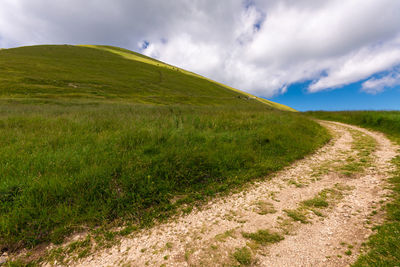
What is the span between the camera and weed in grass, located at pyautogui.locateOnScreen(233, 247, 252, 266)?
2613 mm

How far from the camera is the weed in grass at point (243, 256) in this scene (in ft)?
8.57

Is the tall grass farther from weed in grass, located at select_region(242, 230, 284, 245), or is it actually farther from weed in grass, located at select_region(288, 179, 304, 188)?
weed in grass, located at select_region(242, 230, 284, 245)

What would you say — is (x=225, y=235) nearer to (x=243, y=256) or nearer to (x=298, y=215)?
(x=243, y=256)

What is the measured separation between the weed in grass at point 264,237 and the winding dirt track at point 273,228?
71 millimetres

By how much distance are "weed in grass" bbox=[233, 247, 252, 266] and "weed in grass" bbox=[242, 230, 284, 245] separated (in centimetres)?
33

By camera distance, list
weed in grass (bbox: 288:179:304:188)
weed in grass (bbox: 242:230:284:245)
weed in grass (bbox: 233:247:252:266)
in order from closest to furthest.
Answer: weed in grass (bbox: 233:247:252:266) < weed in grass (bbox: 242:230:284:245) < weed in grass (bbox: 288:179:304:188)

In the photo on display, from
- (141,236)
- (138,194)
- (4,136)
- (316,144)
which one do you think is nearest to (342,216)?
(141,236)

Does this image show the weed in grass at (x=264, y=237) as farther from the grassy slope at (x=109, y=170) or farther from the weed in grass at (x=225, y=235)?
the grassy slope at (x=109, y=170)

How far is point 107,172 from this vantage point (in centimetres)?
450

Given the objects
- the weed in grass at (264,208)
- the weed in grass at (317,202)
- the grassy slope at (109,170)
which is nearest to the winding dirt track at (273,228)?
the weed in grass at (264,208)

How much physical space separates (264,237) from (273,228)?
405 millimetres

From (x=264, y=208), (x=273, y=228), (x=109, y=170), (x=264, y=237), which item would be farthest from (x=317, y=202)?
(x=109, y=170)

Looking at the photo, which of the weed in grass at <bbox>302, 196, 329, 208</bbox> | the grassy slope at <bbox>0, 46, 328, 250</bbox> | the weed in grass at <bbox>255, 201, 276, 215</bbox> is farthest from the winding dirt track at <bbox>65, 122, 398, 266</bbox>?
the grassy slope at <bbox>0, 46, 328, 250</bbox>

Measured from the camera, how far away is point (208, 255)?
2.72 m
